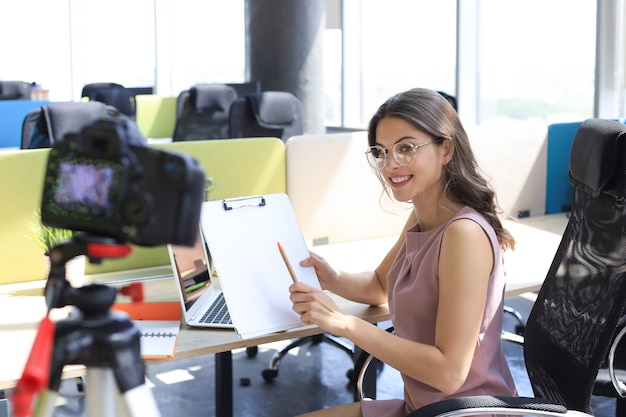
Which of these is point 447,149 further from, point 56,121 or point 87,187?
point 56,121

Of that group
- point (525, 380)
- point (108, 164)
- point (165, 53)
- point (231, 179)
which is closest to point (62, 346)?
point (108, 164)

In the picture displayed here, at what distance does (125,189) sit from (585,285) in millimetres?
1448

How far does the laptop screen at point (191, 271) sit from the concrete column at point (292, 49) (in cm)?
501

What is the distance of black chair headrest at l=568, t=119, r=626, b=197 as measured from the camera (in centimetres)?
180

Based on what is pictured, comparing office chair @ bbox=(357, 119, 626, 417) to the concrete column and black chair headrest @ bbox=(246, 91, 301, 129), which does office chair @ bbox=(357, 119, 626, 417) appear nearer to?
black chair headrest @ bbox=(246, 91, 301, 129)

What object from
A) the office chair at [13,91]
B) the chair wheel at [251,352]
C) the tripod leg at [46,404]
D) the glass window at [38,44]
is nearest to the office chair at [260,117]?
the chair wheel at [251,352]

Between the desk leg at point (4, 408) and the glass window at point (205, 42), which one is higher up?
the glass window at point (205, 42)

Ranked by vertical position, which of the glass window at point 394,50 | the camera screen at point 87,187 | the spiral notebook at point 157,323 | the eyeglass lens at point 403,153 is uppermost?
the glass window at point 394,50

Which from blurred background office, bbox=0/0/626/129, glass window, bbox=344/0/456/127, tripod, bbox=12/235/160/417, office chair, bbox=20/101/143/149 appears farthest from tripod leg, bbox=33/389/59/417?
glass window, bbox=344/0/456/127

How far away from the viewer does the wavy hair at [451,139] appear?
1662 mm

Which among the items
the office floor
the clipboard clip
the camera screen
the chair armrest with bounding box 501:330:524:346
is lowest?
the office floor

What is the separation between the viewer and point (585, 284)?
1.87 m

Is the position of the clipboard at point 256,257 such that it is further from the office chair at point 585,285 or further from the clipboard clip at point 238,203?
the office chair at point 585,285

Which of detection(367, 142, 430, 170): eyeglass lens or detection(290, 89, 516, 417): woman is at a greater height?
detection(367, 142, 430, 170): eyeglass lens
